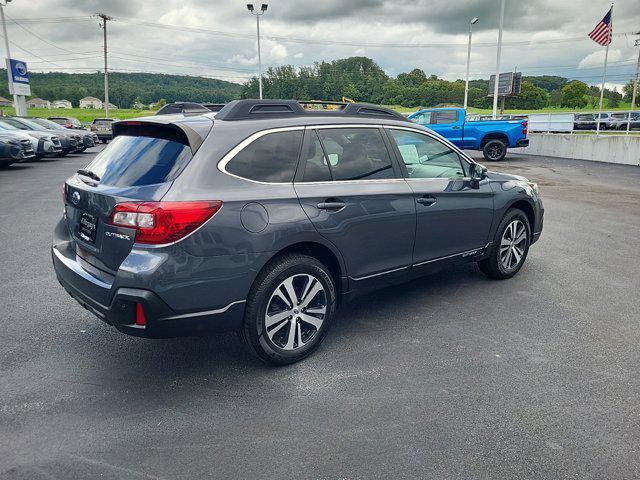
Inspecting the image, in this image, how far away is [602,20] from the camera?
25.2 metres

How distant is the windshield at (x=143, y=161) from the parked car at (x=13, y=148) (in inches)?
560

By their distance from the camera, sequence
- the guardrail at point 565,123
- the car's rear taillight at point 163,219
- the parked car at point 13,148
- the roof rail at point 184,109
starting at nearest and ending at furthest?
the car's rear taillight at point 163,219
the roof rail at point 184,109
the parked car at point 13,148
the guardrail at point 565,123

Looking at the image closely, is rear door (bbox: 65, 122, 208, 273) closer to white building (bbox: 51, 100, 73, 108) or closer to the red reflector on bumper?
the red reflector on bumper

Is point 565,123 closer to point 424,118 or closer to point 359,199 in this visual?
point 424,118

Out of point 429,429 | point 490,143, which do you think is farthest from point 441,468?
point 490,143

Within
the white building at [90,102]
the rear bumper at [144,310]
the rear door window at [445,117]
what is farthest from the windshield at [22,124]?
the white building at [90,102]

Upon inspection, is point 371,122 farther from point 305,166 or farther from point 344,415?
point 344,415

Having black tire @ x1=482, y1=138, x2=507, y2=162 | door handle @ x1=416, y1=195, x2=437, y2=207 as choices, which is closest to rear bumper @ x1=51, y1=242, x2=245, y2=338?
door handle @ x1=416, y1=195, x2=437, y2=207

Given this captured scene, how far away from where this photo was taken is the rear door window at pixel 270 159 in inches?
125

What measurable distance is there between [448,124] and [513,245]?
15.8 metres

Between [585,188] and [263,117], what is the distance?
11651mm

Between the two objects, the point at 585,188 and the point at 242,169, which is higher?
the point at 242,169

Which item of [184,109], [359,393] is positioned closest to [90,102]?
[184,109]

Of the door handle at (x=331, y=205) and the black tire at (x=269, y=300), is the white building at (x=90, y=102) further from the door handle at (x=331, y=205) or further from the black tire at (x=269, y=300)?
the black tire at (x=269, y=300)
